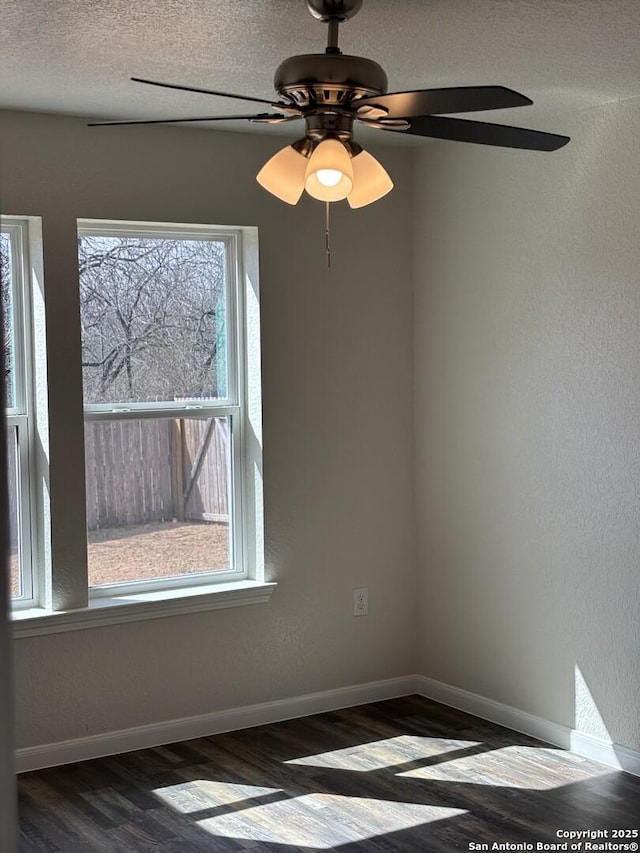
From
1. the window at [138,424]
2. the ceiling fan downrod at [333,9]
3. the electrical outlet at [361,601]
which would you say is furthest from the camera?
the electrical outlet at [361,601]

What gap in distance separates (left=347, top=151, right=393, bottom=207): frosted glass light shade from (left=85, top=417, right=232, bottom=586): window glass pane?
2.07 m

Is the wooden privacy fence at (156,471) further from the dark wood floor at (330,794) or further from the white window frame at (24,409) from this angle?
the dark wood floor at (330,794)

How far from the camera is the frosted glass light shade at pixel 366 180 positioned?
89.7 inches

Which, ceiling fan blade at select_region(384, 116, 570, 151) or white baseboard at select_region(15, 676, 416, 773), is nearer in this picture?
ceiling fan blade at select_region(384, 116, 570, 151)

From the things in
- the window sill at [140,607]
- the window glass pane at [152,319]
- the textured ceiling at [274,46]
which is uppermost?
the textured ceiling at [274,46]

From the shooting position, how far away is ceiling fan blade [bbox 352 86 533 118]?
2051 millimetres

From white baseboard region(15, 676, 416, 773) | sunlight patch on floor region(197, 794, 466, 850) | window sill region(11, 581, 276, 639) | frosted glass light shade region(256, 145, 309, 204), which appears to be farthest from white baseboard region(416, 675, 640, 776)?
frosted glass light shade region(256, 145, 309, 204)

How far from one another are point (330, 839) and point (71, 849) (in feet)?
2.63

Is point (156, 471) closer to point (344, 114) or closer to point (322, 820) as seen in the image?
point (322, 820)

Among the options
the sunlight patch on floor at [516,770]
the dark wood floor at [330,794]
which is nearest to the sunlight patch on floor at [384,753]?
the dark wood floor at [330,794]

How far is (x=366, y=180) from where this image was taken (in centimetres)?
229

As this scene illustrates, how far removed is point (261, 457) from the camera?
434cm

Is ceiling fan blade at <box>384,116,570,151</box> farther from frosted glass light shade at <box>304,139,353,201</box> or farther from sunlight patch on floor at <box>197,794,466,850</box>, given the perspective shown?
sunlight patch on floor at <box>197,794,466,850</box>

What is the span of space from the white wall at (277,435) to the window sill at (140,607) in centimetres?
5
